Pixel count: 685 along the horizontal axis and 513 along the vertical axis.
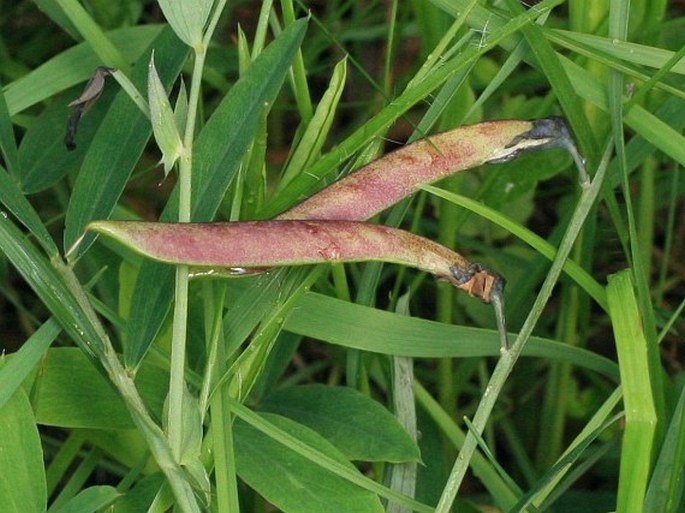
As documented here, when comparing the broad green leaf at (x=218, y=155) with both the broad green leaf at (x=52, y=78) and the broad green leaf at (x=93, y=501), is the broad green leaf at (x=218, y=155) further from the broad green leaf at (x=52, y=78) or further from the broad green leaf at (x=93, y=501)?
the broad green leaf at (x=52, y=78)

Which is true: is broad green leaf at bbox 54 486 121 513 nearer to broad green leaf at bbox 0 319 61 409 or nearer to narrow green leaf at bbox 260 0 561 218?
broad green leaf at bbox 0 319 61 409

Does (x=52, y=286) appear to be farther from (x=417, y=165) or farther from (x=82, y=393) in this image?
(x=417, y=165)

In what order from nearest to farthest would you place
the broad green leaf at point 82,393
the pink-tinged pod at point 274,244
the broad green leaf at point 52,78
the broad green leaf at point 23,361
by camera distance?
the pink-tinged pod at point 274,244, the broad green leaf at point 23,361, the broad green leaf at point 82,393, the broad green leaf at point 52,78

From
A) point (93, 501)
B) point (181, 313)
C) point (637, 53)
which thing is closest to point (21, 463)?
point (93, 501)

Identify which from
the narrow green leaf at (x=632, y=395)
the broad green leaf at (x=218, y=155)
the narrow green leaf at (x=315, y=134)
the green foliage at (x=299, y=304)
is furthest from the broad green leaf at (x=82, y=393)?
the narrow green leaf at (x=632, y=395)

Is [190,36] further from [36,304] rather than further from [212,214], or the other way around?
[36,304]

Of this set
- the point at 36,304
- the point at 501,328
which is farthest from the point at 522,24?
the point at 36,304
